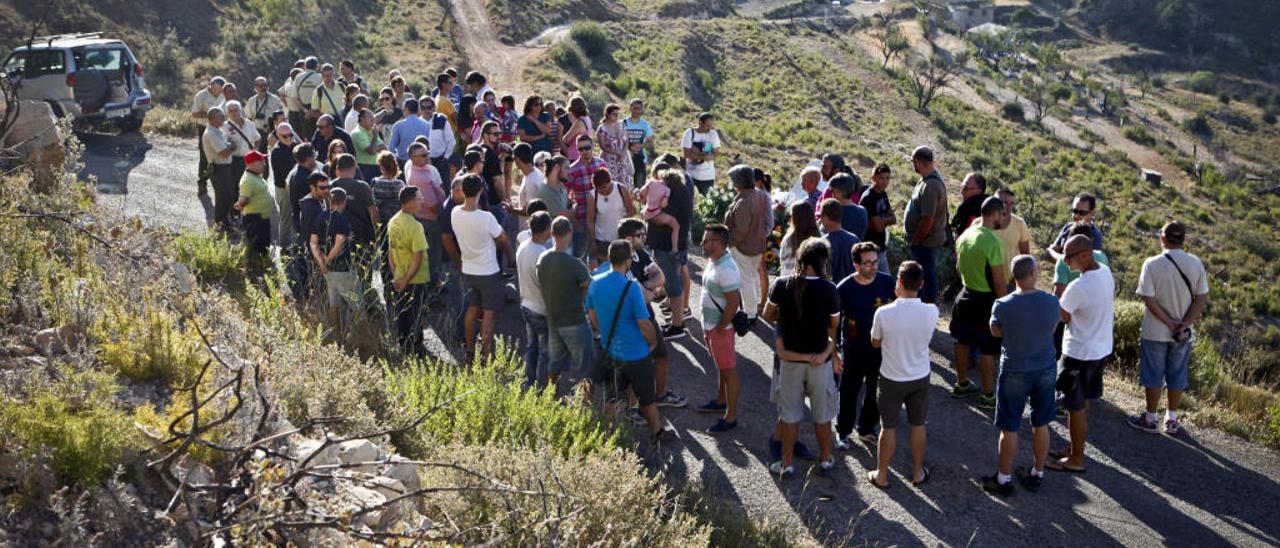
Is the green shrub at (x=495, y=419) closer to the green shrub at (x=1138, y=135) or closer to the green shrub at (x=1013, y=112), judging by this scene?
the green shrub at (x=1013, y=112)

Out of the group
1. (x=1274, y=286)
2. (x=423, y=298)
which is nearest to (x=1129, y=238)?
(x=1274, y=286)

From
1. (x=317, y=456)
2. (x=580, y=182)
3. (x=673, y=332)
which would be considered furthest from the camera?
(x=580, y=182)

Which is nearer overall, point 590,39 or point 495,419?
point 495,419

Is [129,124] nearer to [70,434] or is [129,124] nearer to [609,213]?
[609,213]

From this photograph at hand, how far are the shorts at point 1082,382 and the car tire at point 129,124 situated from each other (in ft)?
53.2

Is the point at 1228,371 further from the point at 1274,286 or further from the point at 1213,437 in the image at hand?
the point at 1274,286

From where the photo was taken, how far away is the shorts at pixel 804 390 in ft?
21.8

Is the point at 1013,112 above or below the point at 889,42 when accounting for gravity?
below

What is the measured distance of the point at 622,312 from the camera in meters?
6.82

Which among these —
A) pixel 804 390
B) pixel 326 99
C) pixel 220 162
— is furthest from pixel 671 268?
pixel 326 99

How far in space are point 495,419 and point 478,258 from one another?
2196mm

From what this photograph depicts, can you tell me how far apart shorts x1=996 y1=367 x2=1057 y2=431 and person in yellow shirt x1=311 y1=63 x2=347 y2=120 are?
10414 mm

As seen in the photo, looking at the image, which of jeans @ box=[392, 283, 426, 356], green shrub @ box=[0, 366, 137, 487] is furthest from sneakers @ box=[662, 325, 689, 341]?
green shrub @ box=[0, 366, 137, 487]

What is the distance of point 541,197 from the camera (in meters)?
9.55
